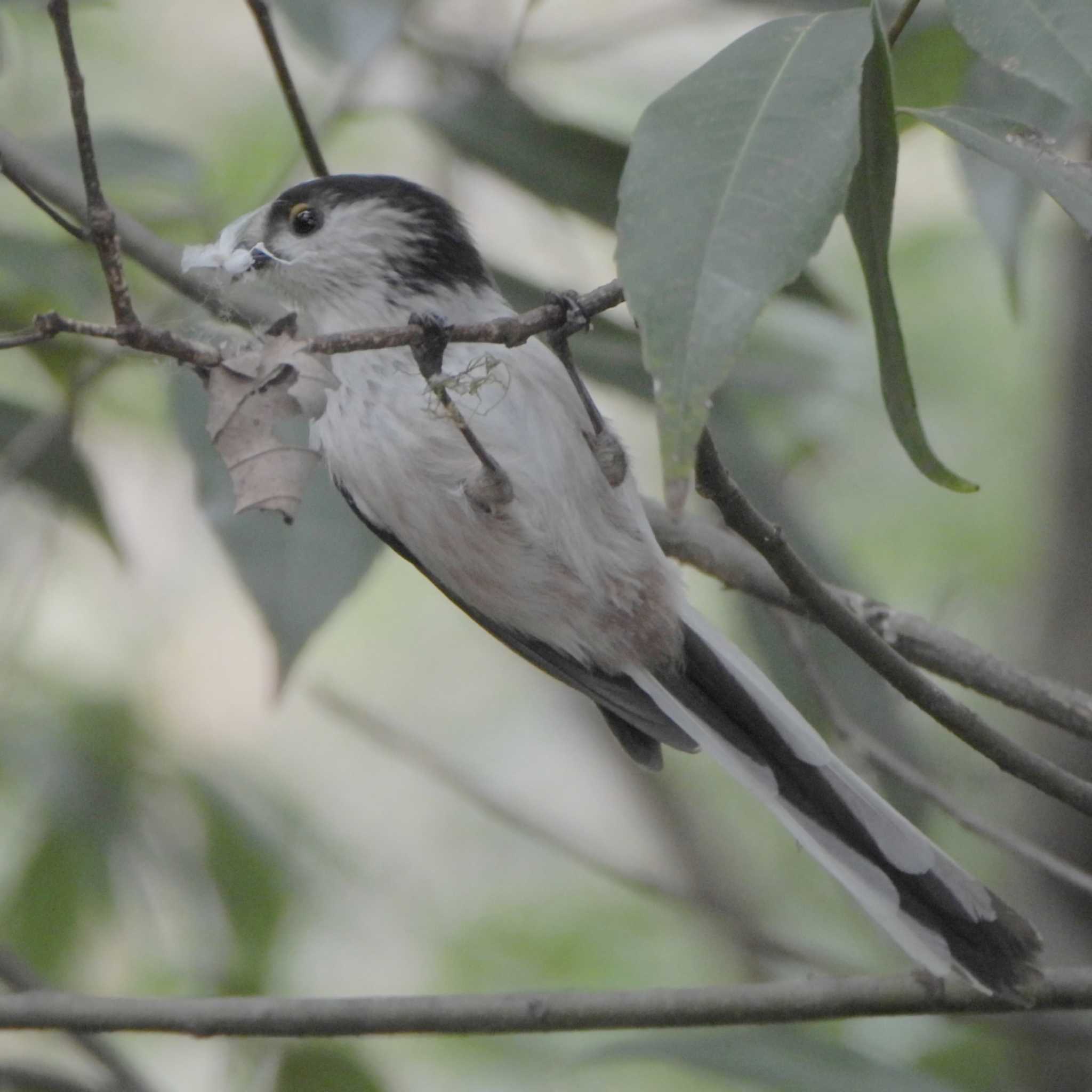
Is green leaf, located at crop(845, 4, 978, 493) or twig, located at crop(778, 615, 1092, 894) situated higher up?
green leaf, located at crop(845, 4, 978, 493)

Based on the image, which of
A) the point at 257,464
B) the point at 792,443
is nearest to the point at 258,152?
the point at 792,443

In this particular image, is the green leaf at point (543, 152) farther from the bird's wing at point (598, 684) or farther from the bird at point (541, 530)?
the bird's wing at point (598, 684)

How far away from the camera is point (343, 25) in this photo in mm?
2740

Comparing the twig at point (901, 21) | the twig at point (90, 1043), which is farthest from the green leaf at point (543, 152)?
the twig at point (90, 1043)

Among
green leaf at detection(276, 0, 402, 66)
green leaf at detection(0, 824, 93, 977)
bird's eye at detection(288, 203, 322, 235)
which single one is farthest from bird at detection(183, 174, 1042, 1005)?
green leaf at detection(0, 824, 93, 977)

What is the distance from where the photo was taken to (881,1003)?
1.76 meters

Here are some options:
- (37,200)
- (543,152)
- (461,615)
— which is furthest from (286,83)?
(461,615)

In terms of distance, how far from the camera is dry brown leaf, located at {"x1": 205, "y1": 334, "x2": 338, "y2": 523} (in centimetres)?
128

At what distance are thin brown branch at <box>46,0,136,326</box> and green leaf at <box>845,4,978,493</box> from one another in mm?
627

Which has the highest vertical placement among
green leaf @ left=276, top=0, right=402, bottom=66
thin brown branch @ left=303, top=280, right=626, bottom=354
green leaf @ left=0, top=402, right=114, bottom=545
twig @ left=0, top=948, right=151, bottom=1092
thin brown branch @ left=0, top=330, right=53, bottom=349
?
green leaf @ left=276, top=0, right=402, bottom=66

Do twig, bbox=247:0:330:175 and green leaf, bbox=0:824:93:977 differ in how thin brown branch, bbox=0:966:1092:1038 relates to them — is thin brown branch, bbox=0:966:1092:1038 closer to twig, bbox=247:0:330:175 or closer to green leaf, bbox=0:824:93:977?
twig, bbox=247:0:330:175

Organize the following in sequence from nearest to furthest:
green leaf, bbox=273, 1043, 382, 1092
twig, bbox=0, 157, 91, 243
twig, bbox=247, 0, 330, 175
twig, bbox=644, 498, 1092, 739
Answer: twig, bbox=0, 157, 91, 243, twig, bbox=644, 498, 1092, 739, twig, bbox=247, 0, 330, 175, green leaf, bbox=273, 1043, 382, 1092

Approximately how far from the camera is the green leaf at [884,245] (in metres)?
1.37

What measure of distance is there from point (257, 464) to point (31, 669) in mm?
2777
